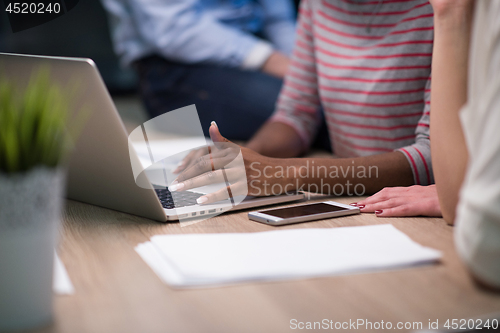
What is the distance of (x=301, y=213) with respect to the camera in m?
0.67

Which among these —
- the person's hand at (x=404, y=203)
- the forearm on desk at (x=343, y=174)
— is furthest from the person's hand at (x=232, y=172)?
the person's hand at (x=404, y=203)

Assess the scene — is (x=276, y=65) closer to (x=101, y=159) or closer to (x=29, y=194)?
(x=101, y=159)

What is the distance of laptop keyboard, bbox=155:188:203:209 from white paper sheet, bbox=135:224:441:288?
0.40ft

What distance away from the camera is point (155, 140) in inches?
44.5

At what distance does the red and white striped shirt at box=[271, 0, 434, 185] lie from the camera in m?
0.99

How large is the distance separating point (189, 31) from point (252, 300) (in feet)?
4.97

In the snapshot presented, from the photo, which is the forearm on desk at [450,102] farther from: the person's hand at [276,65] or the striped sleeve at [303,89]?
the person's hand at [276,65]

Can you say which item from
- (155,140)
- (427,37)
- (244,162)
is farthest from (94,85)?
(427,37)

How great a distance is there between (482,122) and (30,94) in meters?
0.40

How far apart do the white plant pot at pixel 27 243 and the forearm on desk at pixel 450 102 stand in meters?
0.47

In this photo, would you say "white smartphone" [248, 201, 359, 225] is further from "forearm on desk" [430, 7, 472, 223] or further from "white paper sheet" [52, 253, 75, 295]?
"white paper sheet" [52, 253, 75, 295]

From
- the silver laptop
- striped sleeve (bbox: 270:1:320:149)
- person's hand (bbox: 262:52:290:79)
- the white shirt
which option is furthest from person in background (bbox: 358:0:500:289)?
person's hand (bbox: 262:52:290:79)

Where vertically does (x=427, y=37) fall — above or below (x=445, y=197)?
above

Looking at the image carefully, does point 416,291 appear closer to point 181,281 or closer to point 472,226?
point 472,226
